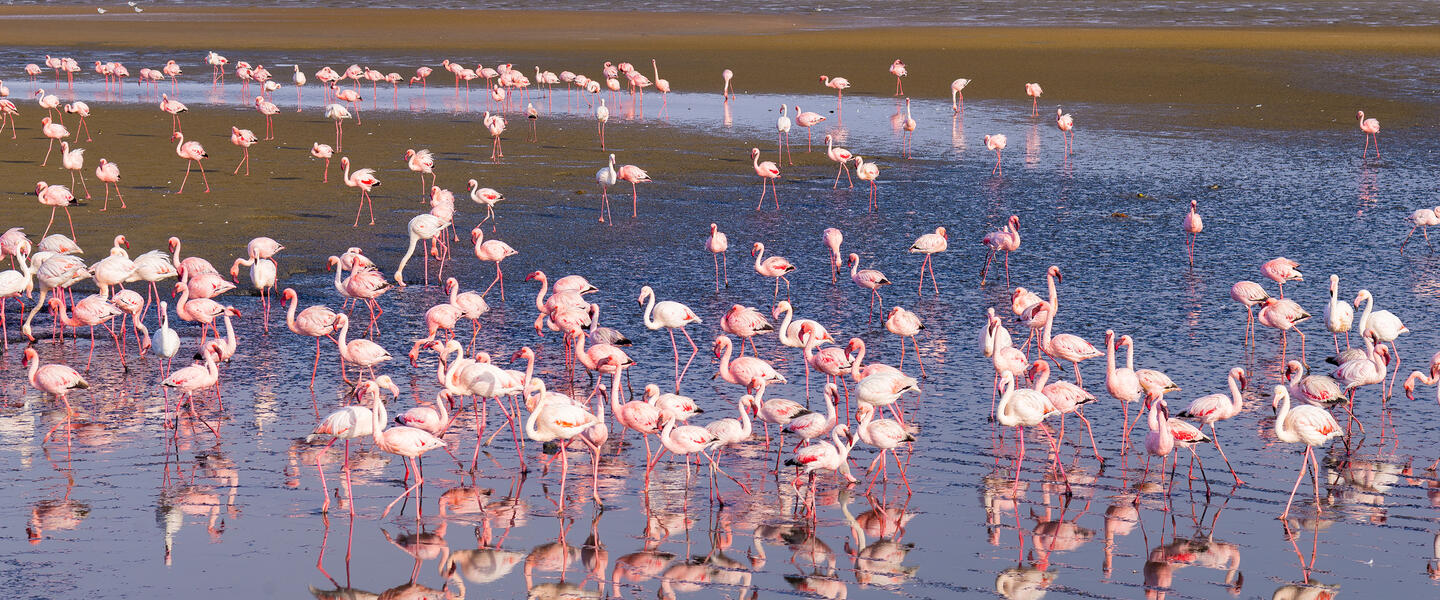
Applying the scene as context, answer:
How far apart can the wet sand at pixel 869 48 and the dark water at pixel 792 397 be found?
7842 mm

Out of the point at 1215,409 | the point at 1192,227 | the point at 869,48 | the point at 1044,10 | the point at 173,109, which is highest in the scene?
the point at 173,109

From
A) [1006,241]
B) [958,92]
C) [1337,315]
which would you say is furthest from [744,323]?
[958,92]

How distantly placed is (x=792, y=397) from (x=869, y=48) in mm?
30147

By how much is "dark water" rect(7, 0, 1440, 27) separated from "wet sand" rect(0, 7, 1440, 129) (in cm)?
331

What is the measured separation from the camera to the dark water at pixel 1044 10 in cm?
5056

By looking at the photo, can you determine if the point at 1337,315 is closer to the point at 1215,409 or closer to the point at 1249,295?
the point at 1249,295

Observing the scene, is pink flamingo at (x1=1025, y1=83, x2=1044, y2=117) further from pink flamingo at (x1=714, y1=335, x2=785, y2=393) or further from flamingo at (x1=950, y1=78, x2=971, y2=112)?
pink flamingo at (x1=714, y1=335, x2=785, y2=393)

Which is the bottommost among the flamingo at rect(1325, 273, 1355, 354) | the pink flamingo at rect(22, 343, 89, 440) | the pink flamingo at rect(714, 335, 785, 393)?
the flamingo at rect(1325, 273, 1355, 354)

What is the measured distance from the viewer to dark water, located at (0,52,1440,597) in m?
7.69

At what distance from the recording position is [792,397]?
35.8 feet

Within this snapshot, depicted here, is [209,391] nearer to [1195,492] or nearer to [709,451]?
[709,451]

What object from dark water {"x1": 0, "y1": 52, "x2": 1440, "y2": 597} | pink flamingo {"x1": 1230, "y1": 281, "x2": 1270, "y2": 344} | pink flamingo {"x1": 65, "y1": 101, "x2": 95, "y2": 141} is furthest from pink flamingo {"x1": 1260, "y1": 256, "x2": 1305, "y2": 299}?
pink flamingo {"x1": 65, "y1": 101, "x2": 95, "y2": 141}

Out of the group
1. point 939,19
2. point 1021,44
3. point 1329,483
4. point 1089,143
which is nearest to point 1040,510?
point 1329,483

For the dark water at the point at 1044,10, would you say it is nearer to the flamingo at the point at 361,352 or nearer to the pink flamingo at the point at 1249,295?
the pink flamingo at the point at 1249,295
